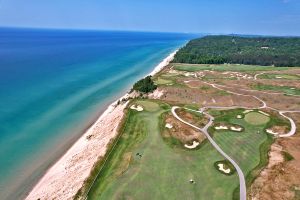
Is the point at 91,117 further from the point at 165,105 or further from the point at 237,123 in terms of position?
the point at 237,123

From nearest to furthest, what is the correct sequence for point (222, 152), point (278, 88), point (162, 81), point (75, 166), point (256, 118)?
point (222, 152) < point (75, 166) < point (256, 118) < point (278, 88) < point (162, 81)

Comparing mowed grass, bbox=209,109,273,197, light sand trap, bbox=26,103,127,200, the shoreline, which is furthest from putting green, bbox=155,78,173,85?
light sand trap, bbox=26,103,127,200

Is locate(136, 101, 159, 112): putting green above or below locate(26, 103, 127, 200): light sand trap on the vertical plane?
above

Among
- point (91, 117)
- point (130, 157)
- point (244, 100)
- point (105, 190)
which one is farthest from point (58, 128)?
point (244, 100)

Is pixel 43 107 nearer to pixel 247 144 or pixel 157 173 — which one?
pixel 157 173

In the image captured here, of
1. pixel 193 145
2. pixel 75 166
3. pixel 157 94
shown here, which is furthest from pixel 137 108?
pixel 157 94

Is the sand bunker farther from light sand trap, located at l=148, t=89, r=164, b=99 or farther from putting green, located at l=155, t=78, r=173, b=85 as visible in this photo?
putting green, located at l=155, t=78, r=173, b=85

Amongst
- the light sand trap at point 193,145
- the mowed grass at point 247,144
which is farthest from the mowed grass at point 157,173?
the mowed grass at point 247,144
